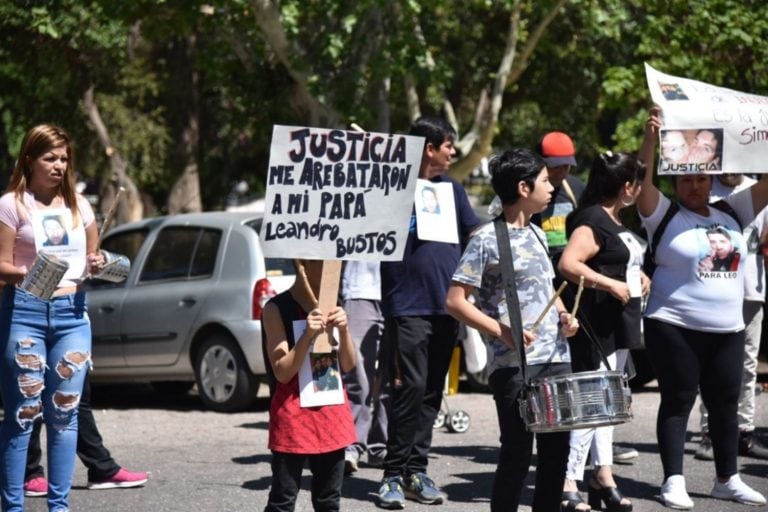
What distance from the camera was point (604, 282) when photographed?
687cm

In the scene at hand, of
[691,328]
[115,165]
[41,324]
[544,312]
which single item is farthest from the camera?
[115,165]

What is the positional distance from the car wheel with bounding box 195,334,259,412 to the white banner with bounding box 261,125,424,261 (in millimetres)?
5315

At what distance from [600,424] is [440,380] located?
199cm

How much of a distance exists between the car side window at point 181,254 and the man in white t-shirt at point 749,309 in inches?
170

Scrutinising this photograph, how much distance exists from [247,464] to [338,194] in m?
3.30

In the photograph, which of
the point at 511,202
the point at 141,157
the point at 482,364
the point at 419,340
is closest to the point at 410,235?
the point at 419,340

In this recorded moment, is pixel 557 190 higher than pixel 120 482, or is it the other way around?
pixel 557 190

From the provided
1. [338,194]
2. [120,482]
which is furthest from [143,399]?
[338,194]

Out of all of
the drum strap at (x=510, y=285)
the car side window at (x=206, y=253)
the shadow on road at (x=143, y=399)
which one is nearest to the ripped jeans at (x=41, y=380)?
the drum strap at (x=510, y=285)

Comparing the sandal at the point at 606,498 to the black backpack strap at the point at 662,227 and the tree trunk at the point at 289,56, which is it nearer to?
the black backpack strap at the point at 662,227

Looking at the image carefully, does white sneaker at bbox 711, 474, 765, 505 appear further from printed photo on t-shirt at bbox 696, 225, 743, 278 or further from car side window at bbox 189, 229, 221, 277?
car side window at bbox 189, 229, 221, 277

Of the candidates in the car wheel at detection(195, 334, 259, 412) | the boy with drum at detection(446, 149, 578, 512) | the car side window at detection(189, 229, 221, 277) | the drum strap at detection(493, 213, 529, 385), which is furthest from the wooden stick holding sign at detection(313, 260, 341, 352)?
the car side window at detection(189, 229, 221, 277)

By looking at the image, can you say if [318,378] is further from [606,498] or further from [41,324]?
[606,498]

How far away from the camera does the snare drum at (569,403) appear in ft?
18.2
